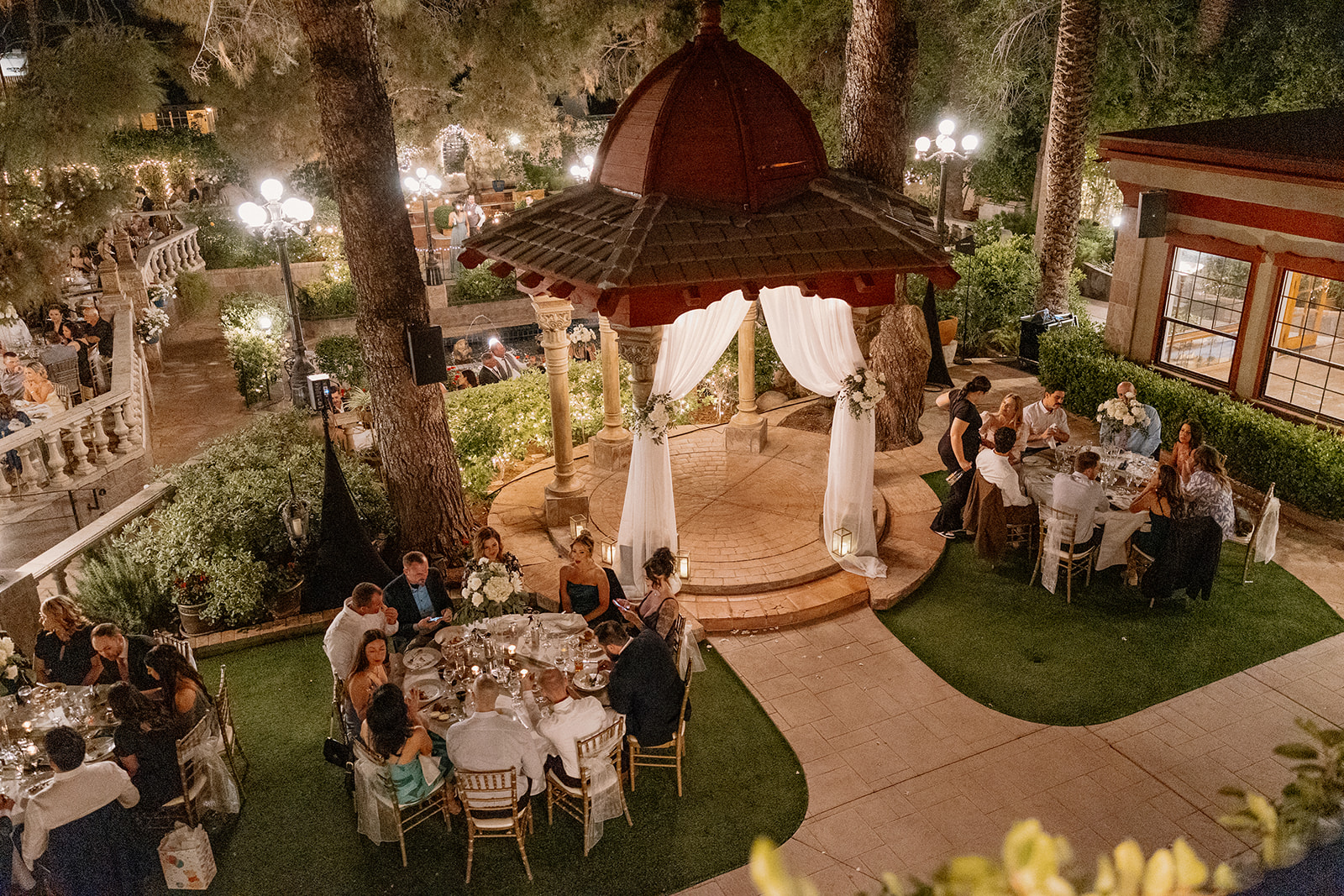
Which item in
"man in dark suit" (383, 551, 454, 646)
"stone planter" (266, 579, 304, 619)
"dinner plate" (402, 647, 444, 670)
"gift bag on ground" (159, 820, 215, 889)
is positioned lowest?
"gift bag on ground" (159, 820, 215, 889)

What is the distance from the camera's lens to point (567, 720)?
5.72 metres

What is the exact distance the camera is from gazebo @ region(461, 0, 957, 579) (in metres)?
6.94

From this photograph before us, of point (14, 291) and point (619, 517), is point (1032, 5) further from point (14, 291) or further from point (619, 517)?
point (14, 291)

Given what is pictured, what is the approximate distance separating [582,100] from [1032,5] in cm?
2627

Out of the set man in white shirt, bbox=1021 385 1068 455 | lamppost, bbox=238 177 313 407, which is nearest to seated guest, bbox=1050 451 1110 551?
man in white shirt, bbox=1021 385 1068 455

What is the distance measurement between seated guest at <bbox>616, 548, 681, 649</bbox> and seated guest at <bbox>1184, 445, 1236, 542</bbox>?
4415 millimetres

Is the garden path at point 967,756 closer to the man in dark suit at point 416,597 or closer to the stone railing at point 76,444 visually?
the man in dark suit at point 416,597

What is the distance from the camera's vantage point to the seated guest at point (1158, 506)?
8.07 meters

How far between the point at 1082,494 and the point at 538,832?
5169mm

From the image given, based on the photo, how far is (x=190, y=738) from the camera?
5930mm

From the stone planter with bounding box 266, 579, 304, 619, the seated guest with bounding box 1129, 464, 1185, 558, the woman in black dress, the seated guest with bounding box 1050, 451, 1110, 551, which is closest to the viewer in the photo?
the seated guest with bounding box 1129, 464, 1185, 558

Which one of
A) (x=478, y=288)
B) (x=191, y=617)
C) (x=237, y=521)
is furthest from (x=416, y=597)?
(x=478, y=288)

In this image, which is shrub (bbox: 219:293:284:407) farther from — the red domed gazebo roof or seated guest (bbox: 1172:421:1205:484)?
seated guest (bbox: 1172:421:1205:484)

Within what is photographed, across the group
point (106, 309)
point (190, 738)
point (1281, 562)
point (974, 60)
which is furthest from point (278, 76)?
point (1281, 562)
